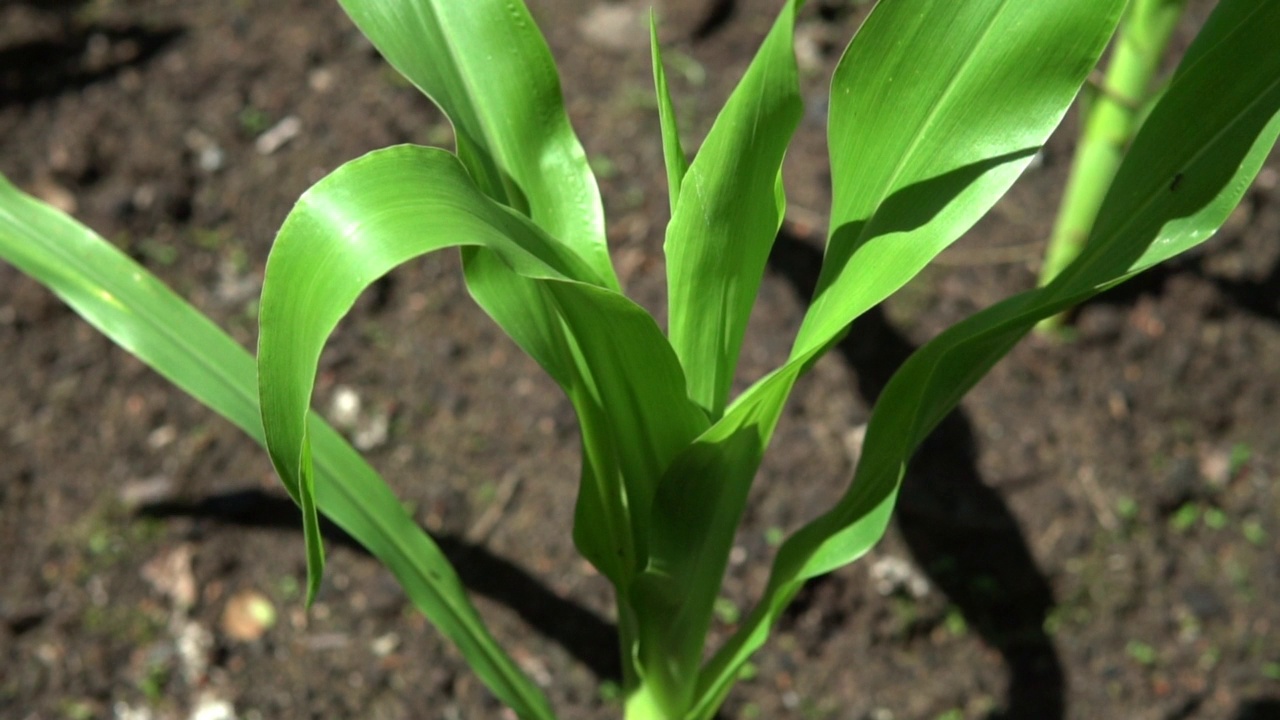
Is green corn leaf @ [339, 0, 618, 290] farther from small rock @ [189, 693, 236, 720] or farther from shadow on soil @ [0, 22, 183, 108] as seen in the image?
shadow on soil @ [0, 22, 183, 108]

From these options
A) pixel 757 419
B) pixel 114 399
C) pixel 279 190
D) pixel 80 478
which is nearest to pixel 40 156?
pixel 279 190

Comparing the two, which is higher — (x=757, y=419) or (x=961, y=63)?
(x=961, y=63)

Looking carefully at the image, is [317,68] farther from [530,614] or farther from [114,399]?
[530,614]

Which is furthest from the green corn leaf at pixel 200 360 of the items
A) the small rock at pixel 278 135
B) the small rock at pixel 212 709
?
the small rock at pixel 278 135

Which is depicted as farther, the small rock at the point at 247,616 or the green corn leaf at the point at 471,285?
the small rock at the point at 247,616

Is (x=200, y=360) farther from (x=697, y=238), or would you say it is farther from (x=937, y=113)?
(x=937, y=113)

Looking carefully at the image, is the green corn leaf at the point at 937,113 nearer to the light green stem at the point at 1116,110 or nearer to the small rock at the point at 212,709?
the light green stem at the point at 1116,110
